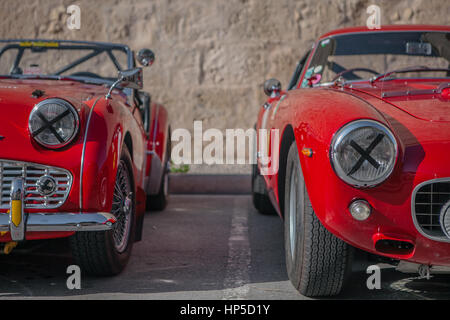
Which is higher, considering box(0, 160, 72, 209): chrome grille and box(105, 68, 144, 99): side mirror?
box(105, 68, 144, 99): side mirror

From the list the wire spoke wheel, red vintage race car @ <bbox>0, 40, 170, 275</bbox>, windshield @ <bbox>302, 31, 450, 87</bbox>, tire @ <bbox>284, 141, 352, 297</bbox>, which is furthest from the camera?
windshield @ <bbox>302, 31, 450, 87</bbox>

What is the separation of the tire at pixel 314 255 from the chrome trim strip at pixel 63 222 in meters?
0.88

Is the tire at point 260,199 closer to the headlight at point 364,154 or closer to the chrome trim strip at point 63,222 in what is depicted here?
the chrome trim strip at point 63,222

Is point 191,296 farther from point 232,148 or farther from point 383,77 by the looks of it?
point 232,148

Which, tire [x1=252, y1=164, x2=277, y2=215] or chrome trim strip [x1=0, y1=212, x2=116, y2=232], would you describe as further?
tire [x1=252, y1=164, x2=277, y2=215]

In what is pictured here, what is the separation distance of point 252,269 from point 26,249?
4.91ft

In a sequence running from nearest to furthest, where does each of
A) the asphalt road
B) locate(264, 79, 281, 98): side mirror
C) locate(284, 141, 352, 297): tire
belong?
locate(284, 141, 352, 297): tire < the asphalt road < locate(264, 79, 281, 98): side mirror

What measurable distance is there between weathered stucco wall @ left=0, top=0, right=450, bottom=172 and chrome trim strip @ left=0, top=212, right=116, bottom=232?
7.03 m

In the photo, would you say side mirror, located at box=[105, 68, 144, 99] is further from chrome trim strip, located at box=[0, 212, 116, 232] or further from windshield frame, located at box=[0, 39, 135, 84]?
chrome trim strip, located at box=[0, 212, 116, 232]

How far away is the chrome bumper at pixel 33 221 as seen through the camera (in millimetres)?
2801

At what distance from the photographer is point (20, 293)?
9.92 feet

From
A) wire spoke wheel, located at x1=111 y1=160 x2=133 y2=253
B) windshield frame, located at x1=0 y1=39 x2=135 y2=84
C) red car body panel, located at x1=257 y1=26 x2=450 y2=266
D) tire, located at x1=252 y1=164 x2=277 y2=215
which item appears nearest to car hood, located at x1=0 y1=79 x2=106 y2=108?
wire spoke wheel, located at x1=111 y1=160 x2=133 y2=253

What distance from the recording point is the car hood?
10.2ft
